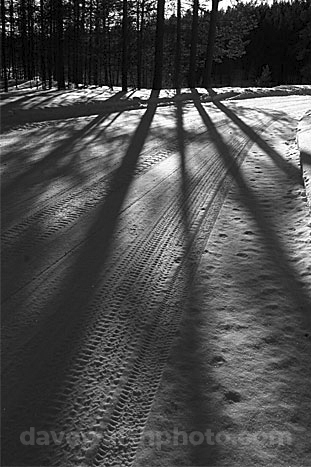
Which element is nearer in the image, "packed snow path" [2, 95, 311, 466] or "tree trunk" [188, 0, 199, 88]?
"packed snow path" [2, 95, 311, 466]

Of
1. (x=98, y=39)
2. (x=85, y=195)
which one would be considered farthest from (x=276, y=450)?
Result: (x=98, y=39)

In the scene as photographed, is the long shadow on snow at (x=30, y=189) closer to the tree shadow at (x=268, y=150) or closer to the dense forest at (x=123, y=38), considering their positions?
the tree shadow at (x=268, y=150)

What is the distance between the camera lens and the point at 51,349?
9.26ft

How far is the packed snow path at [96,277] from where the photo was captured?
2.34 m

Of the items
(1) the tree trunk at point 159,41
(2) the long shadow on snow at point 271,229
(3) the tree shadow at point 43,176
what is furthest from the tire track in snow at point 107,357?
(1) the tree trunk at point 159,41

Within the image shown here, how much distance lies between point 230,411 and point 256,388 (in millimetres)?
258

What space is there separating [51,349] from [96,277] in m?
0.96

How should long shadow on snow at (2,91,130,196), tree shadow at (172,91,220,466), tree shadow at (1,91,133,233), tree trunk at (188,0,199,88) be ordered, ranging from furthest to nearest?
tree trunk at (188,0,199,88) < long shadow on snow at (2,91,130,196) < tree shadow at (1,91,133,233) < tree shadow at (172,91,220,466)

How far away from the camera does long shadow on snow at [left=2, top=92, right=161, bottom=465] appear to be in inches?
88.6

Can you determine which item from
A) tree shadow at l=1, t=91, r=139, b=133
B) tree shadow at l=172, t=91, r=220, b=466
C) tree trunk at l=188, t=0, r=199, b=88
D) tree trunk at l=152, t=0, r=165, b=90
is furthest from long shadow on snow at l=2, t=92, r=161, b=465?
tree trunk at l=188, t=0, r=199, b=88

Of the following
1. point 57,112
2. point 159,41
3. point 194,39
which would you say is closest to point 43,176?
point 57,112

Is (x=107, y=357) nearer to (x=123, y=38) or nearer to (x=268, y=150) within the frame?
(x=268, y=150)

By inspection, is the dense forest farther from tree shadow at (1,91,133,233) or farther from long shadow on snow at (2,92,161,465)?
long shadow on snow at (2,92,161,465)

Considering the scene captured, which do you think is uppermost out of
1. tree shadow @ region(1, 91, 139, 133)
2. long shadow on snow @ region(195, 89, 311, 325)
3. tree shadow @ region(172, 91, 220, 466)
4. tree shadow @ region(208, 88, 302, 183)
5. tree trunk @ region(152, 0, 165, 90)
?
tree trunk @ region(152, 0, 165, 90)
